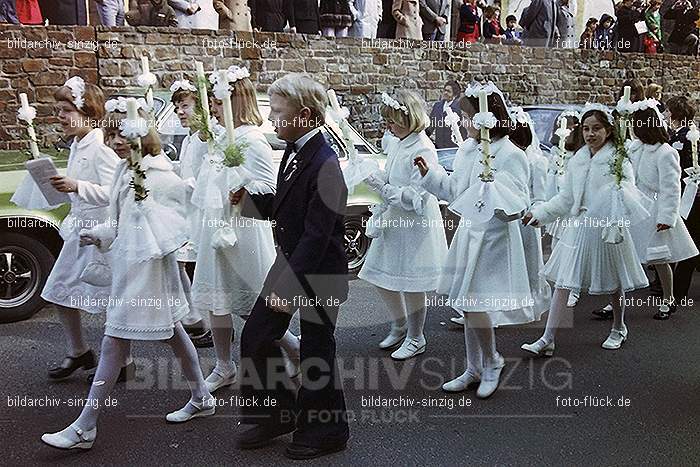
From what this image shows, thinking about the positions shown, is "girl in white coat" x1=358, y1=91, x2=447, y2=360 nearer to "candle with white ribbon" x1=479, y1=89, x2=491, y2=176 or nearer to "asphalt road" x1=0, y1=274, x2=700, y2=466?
"asphalt road" x1=0, y1=274, x2=700, y2=466

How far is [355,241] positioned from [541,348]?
2.96m

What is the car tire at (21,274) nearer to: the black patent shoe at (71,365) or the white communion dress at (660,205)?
the black patent shoe at (71,365)

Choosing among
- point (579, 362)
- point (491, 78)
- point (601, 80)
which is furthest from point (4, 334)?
point (601, 80)

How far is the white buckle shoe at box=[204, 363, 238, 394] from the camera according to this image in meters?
5.25

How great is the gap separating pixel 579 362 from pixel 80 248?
3629 mm

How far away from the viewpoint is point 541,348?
20.5 ft

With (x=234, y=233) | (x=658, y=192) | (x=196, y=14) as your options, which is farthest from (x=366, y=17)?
(x=234, y=233)

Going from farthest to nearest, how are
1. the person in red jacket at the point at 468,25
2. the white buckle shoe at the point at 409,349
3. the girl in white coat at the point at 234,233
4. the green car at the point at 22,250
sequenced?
the person in red jacket at the point at 468,25 < the green car at the point at 22,250 < the white buckle shoe at the point at 409,349 < the girl in white coat at the point at 234,233

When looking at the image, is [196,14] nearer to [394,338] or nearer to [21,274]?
[21,274]

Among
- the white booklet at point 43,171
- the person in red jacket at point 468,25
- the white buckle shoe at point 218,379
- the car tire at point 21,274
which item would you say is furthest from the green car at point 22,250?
the person in red jacket at point 468,25

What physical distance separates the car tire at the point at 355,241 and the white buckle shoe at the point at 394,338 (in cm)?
234

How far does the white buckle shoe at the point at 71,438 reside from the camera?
14.0ft

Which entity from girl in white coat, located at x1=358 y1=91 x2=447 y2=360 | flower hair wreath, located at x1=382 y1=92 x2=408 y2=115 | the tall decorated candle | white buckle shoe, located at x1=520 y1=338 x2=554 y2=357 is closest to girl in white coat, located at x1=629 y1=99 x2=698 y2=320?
the tall decorated candle

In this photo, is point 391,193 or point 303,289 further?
point 391,193
